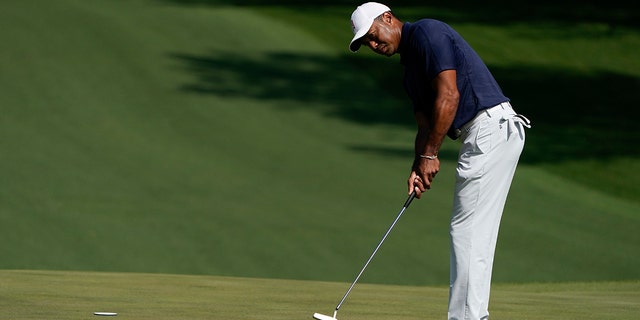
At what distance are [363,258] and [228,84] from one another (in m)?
6.67

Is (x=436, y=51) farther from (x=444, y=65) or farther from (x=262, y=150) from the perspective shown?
(x=262, y=150)

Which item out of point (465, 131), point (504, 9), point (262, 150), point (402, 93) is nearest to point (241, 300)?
point (465, 131)

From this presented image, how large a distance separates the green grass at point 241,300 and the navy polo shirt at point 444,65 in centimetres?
136

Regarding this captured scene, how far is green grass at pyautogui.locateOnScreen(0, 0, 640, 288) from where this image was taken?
33.5ft

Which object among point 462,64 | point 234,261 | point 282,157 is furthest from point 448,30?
point 282,157

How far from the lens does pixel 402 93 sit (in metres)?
16.8

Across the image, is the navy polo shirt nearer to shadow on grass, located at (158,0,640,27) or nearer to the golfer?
the golfer

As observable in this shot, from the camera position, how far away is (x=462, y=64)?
4.93 m

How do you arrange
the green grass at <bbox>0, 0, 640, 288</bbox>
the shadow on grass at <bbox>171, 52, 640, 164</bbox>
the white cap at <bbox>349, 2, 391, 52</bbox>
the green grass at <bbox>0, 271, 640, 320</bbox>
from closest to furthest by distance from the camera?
the white cap at <bbox>349, 2, 391, 52</bbox>
the green grass at <bbox>0, 271, 640, 320</bbox>
the green grass at <bbox>0, 0, 640, 288</bbox>
the shadow on grass at <bbox>171, 52, 640, 164</bbox>

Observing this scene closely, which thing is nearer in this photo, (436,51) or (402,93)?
(436,51)

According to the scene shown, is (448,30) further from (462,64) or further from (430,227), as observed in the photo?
(430,227)

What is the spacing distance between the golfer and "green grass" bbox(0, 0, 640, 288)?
15.4ft

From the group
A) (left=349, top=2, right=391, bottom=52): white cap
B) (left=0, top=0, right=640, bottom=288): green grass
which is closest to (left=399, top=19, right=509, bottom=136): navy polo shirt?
(left=349, top=2, right=391, bottom=52): white cap

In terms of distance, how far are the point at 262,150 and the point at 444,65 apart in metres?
9.00
